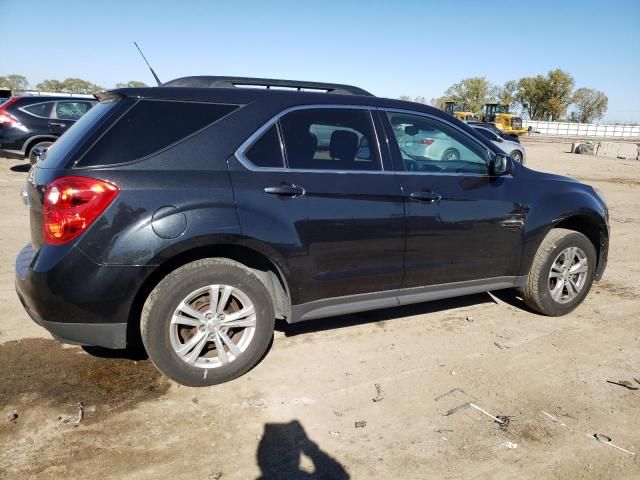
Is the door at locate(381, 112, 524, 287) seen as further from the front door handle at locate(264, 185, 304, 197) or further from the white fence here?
the white fence

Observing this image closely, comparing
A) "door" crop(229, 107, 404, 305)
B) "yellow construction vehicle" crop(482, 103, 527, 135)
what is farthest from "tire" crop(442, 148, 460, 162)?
"yellow construction vehicle" crop(482, 103, 527, 135)

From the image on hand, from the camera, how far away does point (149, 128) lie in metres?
2.99

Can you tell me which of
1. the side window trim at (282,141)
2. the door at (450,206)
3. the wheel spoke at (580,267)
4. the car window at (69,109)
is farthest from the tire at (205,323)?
the car window at (69,109)

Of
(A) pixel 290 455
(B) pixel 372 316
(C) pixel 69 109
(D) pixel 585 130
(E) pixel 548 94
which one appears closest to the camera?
(A) pixel 290 455

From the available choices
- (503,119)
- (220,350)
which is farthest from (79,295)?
(503,119)

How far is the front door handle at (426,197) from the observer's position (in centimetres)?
363

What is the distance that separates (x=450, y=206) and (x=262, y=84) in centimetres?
163

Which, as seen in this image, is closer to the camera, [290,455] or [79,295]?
[290,455]

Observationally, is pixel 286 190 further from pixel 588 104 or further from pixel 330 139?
pixel 588 104

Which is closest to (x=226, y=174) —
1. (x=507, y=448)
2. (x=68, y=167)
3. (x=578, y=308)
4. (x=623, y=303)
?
(x=68, y=167)

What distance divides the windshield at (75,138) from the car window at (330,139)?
109cm

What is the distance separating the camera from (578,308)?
4.78 meters

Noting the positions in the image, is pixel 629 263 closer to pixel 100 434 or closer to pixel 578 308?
pixel 578 308

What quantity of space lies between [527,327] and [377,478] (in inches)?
95.1
